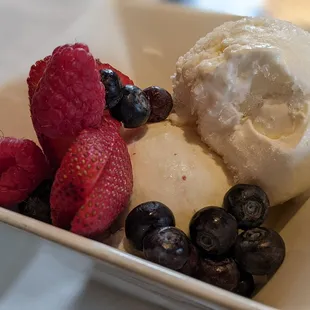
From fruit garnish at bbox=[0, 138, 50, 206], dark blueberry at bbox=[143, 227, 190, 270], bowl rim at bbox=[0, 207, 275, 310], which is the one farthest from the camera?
fruit garnish at bbox=[0, 138, 50, 206]

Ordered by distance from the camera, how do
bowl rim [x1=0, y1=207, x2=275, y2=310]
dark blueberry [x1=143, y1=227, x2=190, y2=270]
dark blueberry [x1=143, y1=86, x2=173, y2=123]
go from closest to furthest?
1. bowl rim [x1=0, y1=207, x2=275, y2=310]
2. dark blueberry [x1=143, y1=227, x2=190, y2=270]
3. dark blueberry [x1=143, y1=86, x2=173, y2=123]

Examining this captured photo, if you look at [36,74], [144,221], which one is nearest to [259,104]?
[144,221]

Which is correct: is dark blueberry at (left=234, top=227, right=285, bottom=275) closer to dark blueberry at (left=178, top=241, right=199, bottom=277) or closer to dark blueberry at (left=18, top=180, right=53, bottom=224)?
dark blueberry at (left=178, top=241, right=199, bottom=277)

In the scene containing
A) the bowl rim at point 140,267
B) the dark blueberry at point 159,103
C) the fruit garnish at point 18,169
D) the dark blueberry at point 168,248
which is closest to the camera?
the bowl rim at point 140,267

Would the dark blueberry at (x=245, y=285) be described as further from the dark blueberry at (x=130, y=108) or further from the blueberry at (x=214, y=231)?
the dark blueberry at (x=130, y=108)

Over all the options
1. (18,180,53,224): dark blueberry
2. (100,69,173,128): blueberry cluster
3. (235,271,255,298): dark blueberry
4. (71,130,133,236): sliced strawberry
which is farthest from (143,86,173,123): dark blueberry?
(235,271,255,298): dark blueberry

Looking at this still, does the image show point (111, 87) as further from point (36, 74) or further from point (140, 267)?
point (140, 267)

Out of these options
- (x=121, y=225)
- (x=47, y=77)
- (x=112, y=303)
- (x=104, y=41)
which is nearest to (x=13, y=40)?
(x=104, y=41)

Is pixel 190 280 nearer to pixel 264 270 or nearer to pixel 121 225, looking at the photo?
pixel 264 270

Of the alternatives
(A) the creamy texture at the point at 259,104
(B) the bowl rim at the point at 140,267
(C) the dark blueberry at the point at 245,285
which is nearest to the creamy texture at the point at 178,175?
(A) the creamy texture at the point at 259,104
